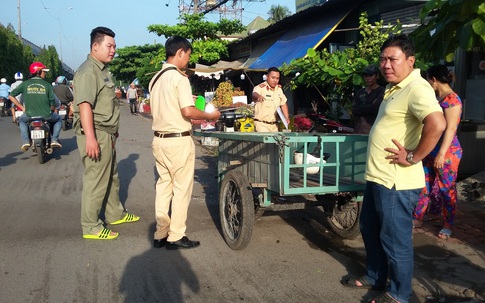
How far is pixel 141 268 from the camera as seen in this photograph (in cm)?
385

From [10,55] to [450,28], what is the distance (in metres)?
37.6

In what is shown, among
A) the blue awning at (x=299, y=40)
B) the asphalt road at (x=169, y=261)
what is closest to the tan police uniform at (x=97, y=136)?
the asphalt road at (x=169, y=261)

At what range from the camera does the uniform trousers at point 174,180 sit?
4148 millimetres

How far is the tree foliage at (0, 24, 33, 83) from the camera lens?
108 feet

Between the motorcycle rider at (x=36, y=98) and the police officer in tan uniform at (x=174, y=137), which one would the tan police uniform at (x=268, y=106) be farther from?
the motorcycle rider at (x=36, y=98)

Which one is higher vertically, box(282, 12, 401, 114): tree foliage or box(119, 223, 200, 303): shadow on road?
box(282, 12, 401, 114): tree foliage

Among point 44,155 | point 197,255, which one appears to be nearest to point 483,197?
point 197,255

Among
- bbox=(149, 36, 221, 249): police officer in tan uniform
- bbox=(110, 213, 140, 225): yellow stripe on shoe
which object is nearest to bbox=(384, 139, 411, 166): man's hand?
bbox=(149, 36, 221, 249): police officer in tan uniform

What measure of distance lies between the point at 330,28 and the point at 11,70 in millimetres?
32573

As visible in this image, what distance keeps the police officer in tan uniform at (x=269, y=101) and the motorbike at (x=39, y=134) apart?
4.97 metres

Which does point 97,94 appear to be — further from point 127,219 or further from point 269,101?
point 269,101

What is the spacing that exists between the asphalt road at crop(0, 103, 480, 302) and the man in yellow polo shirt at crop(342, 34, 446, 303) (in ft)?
1.79

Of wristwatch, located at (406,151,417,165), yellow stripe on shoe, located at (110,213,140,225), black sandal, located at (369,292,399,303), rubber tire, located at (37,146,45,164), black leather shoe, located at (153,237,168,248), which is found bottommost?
black sandal, located at (369,292,399,303)

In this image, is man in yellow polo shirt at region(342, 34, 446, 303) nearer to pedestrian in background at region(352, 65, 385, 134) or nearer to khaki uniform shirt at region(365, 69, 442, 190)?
khaki uniform shirt at region(365, 69, 442, 190)
